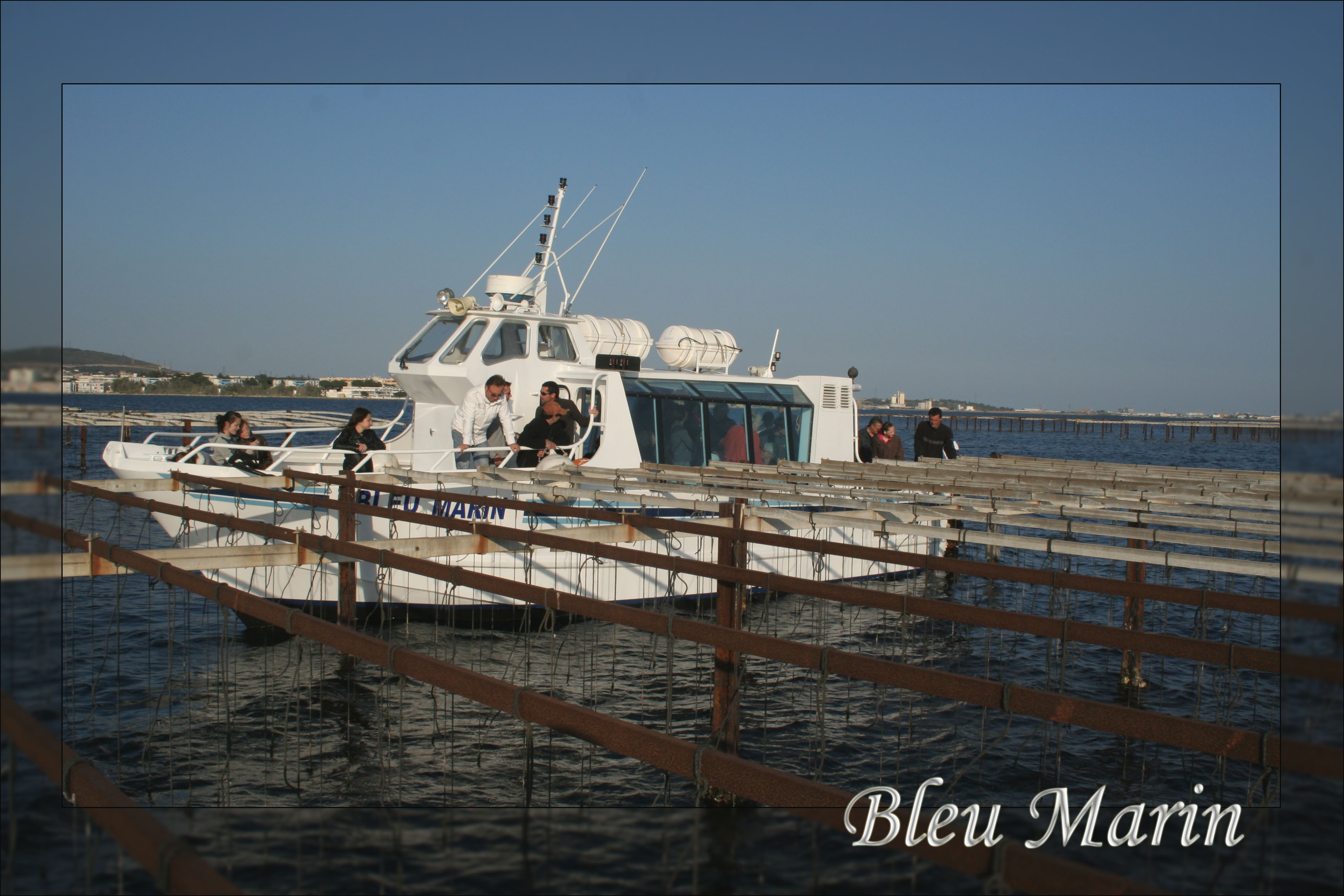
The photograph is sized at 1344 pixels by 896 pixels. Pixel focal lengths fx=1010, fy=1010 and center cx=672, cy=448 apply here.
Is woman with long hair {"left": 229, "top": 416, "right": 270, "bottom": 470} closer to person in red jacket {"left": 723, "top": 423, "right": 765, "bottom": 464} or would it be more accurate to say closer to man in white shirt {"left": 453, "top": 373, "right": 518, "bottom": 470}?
man in white shirt {"left": 453, "top": 373, "right": 518, "bottom": 470}

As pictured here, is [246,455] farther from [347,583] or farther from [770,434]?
[770,434]

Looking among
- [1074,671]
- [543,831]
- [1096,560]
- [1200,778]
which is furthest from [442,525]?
[1096,560]

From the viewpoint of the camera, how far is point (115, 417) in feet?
61.0

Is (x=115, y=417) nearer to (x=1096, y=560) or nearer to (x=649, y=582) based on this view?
(x=649, y=582)

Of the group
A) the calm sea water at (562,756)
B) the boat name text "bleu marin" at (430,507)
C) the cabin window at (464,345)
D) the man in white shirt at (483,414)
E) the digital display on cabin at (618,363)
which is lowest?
the calm sea water at (562,756)

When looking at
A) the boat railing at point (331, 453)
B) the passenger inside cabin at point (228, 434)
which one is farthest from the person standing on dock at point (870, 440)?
the passenger inside cabin at point (228, 434)

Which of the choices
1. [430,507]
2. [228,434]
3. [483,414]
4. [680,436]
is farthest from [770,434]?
[228,434]

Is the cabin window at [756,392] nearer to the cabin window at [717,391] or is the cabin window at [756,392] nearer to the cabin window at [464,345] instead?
the cabin window at [717,391]

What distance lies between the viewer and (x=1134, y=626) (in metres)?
11.1

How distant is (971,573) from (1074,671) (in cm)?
623

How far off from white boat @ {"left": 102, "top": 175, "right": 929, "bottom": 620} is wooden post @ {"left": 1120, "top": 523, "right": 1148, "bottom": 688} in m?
2.58

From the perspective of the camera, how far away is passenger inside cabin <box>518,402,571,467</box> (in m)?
12.9

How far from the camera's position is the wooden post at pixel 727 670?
670 cm

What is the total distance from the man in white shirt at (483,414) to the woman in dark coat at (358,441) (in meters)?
1.02
